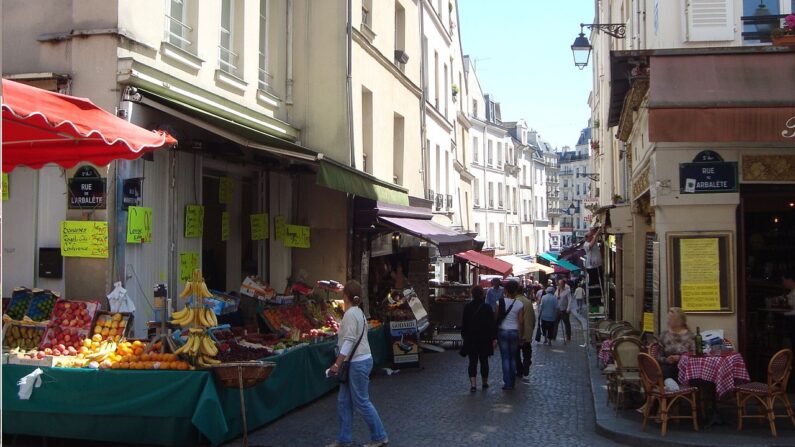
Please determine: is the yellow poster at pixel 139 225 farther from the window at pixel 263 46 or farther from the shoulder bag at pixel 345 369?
the window at pixel 263 46

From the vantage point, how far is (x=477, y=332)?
40.0 feet

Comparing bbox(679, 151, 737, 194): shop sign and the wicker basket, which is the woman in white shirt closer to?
bbox(679, 151, 737, 194): shop sign

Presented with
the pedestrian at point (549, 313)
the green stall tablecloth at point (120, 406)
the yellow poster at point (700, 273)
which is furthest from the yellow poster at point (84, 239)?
the pedestrian at point (549, 313)

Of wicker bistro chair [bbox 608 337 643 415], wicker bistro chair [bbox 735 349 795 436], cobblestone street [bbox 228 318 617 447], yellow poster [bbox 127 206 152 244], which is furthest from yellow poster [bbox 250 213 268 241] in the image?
wicker bistro chair [bbox 735 349 795 436]

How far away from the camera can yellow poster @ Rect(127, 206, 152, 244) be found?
893 cm

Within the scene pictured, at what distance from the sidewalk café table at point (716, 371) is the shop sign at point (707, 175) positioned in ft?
7.16

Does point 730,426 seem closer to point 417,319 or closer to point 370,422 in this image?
point 370,422

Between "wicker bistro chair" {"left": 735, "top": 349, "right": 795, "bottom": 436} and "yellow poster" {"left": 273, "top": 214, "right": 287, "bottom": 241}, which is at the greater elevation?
"yellow poster" {"left": 273, "top": 214, "right": 287, "bottom": 241}

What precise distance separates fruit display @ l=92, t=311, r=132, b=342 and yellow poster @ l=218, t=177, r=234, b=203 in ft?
12.4

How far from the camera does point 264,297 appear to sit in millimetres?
11883

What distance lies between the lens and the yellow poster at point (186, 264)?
10.4 m

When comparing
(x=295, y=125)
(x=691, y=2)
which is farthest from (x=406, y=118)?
(x=691, y=2)

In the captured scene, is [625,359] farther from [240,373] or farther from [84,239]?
[84,239]

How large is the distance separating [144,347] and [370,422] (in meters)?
2.57
